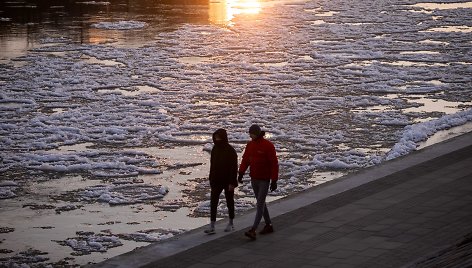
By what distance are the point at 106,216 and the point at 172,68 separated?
14.4 m

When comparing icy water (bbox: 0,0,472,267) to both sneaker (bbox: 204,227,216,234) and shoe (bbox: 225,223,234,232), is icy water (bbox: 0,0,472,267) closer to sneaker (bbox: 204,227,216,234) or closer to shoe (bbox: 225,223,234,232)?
sneaker (bbox: 204,227,216,234)

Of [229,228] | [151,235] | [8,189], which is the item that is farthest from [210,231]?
[8,189]

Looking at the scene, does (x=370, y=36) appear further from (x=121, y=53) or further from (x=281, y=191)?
(x=281, y=191)

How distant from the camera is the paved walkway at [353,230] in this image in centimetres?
1196

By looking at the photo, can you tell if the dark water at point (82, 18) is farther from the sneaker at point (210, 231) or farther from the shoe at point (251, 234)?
the shoe at point (251, 234)

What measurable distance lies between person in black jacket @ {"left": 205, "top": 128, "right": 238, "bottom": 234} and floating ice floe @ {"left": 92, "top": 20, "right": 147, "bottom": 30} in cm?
2459

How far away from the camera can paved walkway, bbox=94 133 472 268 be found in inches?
471

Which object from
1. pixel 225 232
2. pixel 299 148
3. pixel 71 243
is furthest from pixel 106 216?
pixel 299 148

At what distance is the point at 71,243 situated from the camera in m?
13.9

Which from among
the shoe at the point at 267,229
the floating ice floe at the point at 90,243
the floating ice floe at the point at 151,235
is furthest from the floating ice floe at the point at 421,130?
the floating ice floe at the point at 90,243

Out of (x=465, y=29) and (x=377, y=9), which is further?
(x=377, y=9)

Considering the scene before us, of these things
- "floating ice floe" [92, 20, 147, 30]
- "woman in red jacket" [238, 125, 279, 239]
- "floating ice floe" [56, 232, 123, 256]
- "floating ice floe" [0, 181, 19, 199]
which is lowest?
"floating ice floe" [56, 232, 123, 256]

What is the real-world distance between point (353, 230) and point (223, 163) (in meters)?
1.81

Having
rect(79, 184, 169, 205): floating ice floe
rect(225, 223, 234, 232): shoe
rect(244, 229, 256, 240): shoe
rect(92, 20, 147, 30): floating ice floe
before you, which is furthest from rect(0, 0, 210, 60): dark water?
rect(244, 229, 256, 240): shoe
